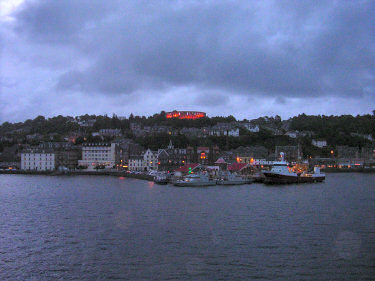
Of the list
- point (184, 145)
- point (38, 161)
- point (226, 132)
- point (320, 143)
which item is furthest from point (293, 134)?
point (38, 161)

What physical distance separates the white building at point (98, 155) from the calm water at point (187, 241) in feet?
204

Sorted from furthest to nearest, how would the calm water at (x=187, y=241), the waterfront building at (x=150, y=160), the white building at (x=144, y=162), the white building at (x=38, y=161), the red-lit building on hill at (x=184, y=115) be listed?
the red-lit building on hill at (x=184, y=115) < the white building at (x=38, y=161) < the white building at (x=144, y=162) < the waterfront building at (x=150, y=160) < the calm water at (x=187, y=241)

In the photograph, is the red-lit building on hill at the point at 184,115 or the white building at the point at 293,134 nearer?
the white building at the point at 293,134

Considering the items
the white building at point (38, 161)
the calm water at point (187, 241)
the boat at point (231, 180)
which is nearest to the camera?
the calm water at point (187, 241)

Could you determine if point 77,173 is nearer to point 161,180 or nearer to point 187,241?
point 161,180

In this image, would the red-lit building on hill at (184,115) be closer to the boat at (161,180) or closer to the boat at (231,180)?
the boat at (231,180)

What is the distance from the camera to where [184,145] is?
105 metres

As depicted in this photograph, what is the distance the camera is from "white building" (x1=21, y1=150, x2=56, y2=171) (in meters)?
99.4

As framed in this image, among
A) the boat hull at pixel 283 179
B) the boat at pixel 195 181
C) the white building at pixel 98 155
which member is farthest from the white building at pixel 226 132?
the boat at pixel 195 181

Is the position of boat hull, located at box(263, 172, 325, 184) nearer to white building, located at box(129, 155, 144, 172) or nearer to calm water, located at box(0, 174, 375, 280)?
calm water, located at box(0, 174, 375, 280)

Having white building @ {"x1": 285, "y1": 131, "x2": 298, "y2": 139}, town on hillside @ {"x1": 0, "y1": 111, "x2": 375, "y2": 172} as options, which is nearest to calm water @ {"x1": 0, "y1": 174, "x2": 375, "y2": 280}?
town on hillside @ {"x1": 0, "y1": 111, "x2": 375, "y2": 172}

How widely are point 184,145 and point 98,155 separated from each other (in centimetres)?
2116

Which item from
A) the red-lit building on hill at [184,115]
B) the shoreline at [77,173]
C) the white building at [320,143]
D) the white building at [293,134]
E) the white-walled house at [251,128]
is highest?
the red-lit building on hill at [184,115]

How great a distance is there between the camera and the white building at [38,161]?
99.4 m
